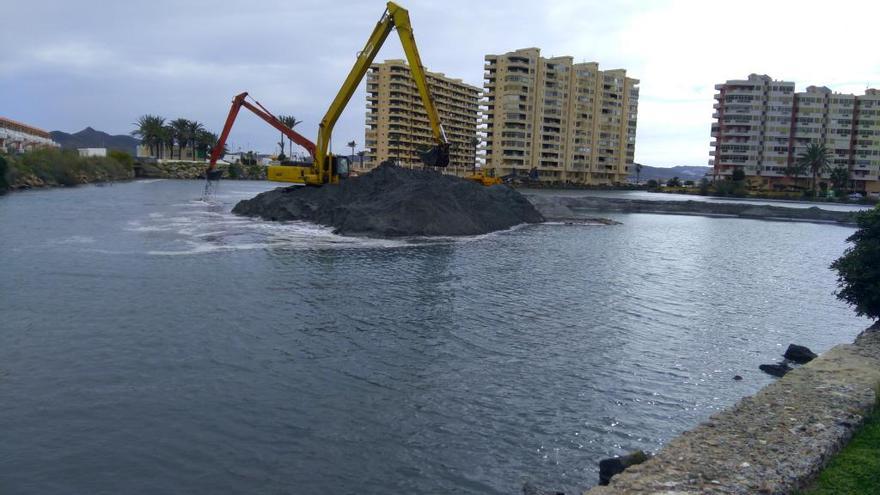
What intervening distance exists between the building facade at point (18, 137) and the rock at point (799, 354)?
101691 millimetres

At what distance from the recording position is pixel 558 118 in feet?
434

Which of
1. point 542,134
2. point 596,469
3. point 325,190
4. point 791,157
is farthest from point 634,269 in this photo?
point 791,157

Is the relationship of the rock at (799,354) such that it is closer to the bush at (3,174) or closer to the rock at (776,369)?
the rock at (776,369)

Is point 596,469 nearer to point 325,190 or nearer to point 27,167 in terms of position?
point 325,190

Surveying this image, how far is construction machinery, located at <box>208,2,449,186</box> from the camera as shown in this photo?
41.4m

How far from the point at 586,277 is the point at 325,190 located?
24360 millimetres

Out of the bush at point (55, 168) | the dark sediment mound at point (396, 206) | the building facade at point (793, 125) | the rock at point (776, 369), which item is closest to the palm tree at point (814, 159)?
the building facade at point (793, 125)

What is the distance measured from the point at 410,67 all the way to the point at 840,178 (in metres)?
102

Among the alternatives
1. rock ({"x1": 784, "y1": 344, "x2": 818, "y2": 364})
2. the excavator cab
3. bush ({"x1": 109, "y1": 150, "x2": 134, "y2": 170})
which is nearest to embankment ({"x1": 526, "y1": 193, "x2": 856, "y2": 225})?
the excavator cab

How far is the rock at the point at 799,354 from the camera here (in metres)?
13.9

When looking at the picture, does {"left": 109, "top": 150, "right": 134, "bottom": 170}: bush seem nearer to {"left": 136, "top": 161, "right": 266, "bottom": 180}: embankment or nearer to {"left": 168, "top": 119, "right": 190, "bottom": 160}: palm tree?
{"left": 136, "top": 161, "right": 266, "bottom": 180}: embankment

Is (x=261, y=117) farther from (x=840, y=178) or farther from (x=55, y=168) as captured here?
(x=840, y=178)

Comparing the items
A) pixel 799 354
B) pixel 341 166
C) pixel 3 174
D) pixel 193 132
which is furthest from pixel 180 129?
pixel 799 354

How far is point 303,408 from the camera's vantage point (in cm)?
988
